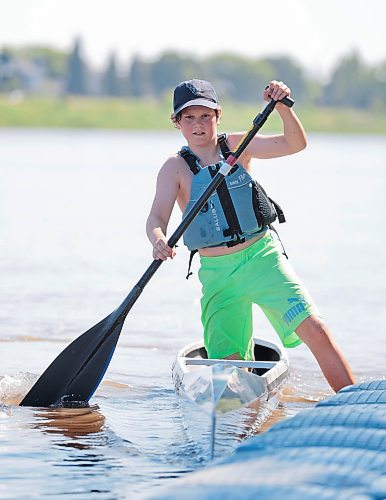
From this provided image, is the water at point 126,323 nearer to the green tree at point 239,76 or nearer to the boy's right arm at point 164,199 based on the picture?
the boy's right arm at point 164,199

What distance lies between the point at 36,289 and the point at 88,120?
78406 millimetres

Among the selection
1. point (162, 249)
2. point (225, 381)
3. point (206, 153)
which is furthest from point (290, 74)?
point (225, 381)

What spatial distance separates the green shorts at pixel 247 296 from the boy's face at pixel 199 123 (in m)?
0.64

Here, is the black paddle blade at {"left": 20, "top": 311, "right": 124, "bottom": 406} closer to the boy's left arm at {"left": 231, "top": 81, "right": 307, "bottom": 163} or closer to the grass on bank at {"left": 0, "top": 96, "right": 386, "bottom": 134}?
the boy's left arm at {"left": 231, "top": 81, "right": 307, "bottom": 163}

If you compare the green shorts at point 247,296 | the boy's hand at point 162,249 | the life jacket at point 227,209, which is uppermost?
the life jacket at point 227,209

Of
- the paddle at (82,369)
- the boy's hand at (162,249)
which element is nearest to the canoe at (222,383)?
the paddle at (82,369)

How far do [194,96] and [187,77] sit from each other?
139019mm

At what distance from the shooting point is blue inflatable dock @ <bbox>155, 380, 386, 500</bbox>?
157 inches

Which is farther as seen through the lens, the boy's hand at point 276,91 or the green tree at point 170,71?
the green tree at point 170,71

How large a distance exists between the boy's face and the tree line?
119985 millimetres

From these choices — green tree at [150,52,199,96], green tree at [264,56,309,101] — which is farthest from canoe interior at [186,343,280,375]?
green tree at [264,56,309,101]

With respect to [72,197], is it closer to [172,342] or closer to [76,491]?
[172,342]

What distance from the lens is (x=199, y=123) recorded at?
244 inches

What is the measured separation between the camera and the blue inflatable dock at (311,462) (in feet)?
13.1
